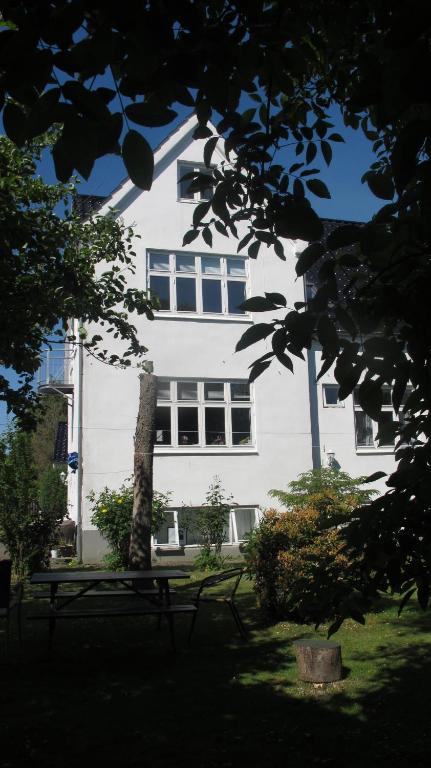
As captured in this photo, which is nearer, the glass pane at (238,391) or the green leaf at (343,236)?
the green leaf at (343,236)

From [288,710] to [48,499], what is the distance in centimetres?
2455

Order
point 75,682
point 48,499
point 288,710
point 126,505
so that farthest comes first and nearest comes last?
point 48,499 → point 126,505 → point 75,682 → point 288,710

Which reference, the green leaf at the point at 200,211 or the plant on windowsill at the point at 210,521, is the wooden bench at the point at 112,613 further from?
the plant on windowsill at the point at 210,521

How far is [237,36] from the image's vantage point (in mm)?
2689

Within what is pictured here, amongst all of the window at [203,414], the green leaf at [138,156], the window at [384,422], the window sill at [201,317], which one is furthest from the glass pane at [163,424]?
the green leaf at [138,156]

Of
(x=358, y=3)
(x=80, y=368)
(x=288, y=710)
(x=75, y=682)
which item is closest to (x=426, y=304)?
(x=358, y=3)

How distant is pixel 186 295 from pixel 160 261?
1.18 metres

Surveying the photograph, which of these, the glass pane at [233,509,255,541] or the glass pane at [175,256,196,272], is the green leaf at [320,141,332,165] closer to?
the glass pane at [175,256,196,272]

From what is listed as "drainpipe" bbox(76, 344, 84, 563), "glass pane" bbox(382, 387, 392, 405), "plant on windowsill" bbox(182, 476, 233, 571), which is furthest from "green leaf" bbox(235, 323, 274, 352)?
"drainpipe" bbox(76, 344, 84, 563)

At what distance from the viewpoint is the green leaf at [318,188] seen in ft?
10.5

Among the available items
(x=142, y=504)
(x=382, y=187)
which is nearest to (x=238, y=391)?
(x=142, y=504)

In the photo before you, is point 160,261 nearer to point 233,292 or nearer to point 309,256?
point 233,292

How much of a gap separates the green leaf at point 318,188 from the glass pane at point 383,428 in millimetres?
1036

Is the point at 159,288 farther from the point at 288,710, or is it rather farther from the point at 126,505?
the point at 288,710
